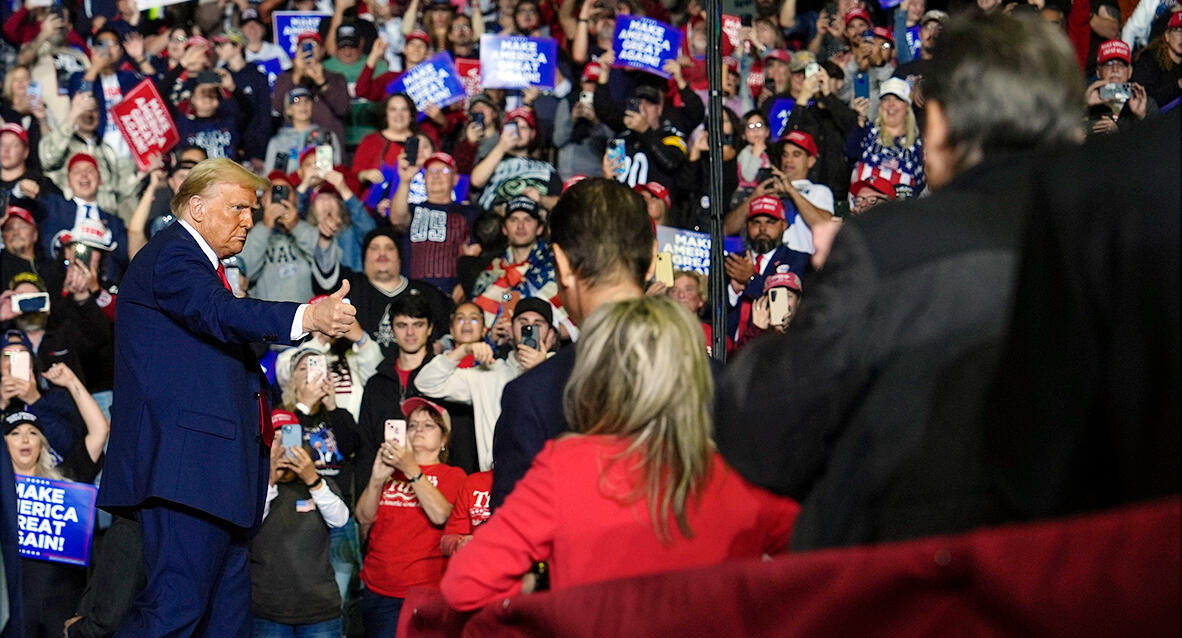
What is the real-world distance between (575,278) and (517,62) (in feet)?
25.1

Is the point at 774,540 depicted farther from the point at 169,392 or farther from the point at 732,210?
the point at 732,210

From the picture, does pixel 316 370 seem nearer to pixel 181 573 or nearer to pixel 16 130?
pixel 181 573

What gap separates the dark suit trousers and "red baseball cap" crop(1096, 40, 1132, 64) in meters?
5.97

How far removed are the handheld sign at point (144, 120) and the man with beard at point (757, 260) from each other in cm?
430

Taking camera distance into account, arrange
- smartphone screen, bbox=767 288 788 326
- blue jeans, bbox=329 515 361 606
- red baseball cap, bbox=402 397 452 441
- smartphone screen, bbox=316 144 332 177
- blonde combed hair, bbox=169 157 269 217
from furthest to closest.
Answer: smartphone screen, bbox=316 144 332 177 → smartphone screen, bbox=767 288 788 326 → blue jeans, bbox=329 515 361 606 → red baseball cap, bbox=402 397 452 441 → blonde combed hair, bbox=169 157 269 217

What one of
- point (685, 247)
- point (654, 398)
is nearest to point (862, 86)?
point (685, 247)

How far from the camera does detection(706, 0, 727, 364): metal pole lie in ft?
17.1

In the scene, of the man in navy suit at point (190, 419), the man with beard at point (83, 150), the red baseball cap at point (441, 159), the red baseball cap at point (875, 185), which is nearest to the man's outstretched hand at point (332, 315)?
the man in navy suit at point (190, 419)

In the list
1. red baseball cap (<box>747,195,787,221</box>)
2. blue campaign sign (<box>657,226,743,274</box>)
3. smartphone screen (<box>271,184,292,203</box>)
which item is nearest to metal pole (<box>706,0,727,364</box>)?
blue campaign sign (<box>657,226,743,274</box>)

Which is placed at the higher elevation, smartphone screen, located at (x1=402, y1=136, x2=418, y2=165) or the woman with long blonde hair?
smartphone screen, located at (x1=402, y1=136, x2=418, y2=165)

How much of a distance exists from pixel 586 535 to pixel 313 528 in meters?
4.07

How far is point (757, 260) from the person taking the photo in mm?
8250

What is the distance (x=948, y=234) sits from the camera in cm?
211

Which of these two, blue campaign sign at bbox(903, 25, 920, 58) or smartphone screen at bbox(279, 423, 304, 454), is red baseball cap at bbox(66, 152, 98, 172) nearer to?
smartphone screen at bbox(279, 423, 304, 454)
